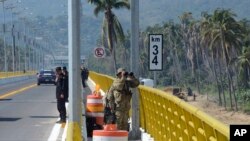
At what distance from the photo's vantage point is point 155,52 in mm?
18281

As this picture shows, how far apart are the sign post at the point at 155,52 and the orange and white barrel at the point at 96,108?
192 centimetres

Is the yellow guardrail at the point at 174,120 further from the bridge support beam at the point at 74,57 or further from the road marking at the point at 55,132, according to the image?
the road marking at the point at 55,132

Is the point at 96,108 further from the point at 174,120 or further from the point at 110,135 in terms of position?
the point at 110,135

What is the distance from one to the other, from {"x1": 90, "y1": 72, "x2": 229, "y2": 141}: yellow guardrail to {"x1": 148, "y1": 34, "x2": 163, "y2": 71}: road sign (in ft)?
1.97

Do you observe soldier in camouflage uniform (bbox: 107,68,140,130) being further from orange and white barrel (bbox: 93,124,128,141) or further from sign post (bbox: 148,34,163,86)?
orange and white barrel (bbox: 93,124,128,141)

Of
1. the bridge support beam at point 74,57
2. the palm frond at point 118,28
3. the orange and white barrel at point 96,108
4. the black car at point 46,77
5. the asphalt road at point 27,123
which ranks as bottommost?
the black car at point 46,77

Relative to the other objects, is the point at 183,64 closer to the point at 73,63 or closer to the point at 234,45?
the point at 234,45

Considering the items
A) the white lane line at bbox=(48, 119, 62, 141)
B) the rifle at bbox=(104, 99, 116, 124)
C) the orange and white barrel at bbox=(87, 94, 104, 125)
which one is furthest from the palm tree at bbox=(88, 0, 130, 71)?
the rifle at bbox=(104, 99, 116, 124)

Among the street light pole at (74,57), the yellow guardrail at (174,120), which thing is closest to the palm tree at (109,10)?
the yellow guardrail at (174,120)

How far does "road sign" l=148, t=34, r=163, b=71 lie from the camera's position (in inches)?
715

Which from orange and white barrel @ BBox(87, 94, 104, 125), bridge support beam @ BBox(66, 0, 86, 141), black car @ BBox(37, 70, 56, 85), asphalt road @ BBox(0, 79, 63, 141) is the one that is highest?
bridge support beam @ BBox(66, 0, 86, 141)

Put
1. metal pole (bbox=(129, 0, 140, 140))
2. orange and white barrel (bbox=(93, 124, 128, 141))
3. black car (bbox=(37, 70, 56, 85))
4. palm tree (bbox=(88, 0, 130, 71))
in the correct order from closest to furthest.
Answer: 1. orange and white barrel (bbox=(93, 124, 128, 141))
2. metal pole (bbox=(129, 0, 140, 140))
3. black car (bbox=(37, 70, 56, 85))
4. palm tree (bbox=(88, 0, 130, 71))

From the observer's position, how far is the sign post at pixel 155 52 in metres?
18.2

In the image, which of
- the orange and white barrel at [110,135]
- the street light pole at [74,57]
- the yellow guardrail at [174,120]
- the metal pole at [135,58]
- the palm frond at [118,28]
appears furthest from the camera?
the palm frond at [118,28]
